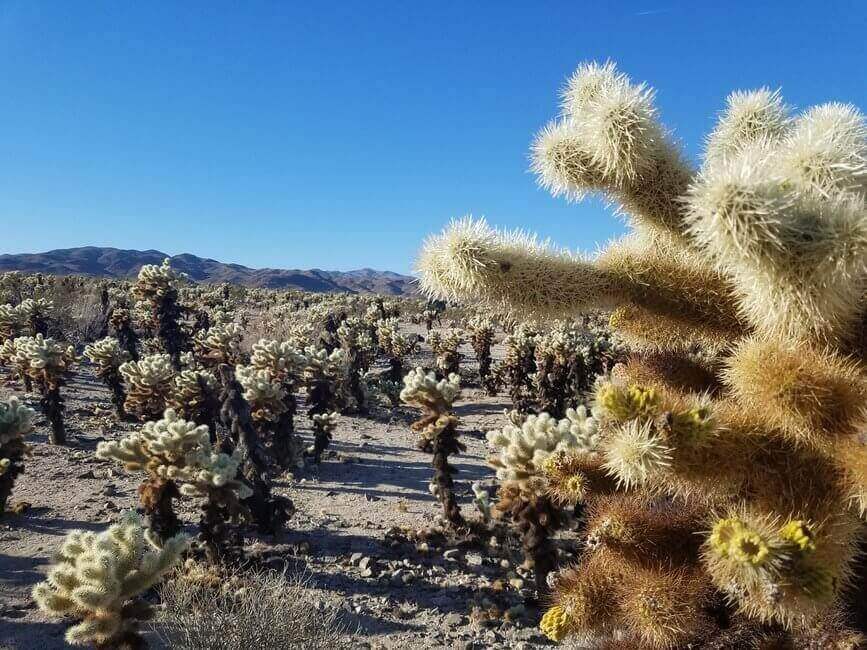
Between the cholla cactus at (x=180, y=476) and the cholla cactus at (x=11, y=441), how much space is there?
6.86ft

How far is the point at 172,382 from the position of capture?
36.6 ft

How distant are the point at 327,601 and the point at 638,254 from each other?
5017mm

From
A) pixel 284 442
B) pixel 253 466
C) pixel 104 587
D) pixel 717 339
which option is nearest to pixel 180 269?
pixel 284 442

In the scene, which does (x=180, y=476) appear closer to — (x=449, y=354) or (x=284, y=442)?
(x=284, y=442)

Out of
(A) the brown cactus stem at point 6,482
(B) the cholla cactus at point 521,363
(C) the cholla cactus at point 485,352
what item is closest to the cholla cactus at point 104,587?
(A) the brown cactus stem at point 6,482

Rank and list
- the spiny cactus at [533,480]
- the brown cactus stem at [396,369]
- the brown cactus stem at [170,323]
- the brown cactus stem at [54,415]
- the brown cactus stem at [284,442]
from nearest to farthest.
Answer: the spiny cactus at [533,480] → the brown cactus stem at [284,442] → the brown cactus stem at [54,415] → the brown cactus stem at [170,323] → the brown cactus stem at [396,369]

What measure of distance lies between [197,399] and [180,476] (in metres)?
3.99

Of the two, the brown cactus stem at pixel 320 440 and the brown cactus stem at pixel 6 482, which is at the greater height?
the brown cactus stem at pixel 320 440

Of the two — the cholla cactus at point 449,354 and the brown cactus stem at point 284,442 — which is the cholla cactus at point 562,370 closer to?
the cholla cactus at point 449,354

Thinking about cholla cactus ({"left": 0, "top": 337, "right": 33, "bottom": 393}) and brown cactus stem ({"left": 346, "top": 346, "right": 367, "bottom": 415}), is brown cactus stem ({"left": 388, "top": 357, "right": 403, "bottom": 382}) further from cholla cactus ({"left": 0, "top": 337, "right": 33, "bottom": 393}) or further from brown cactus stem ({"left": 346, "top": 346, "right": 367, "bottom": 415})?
cholla cactus ({"left": 0, "top": 337, "right": 33, "bottom": 393})

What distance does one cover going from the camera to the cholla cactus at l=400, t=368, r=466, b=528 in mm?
7461

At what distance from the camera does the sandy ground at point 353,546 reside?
17.0 feet

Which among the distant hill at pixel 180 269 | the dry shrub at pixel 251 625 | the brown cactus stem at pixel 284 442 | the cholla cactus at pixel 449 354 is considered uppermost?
the distant hill at pixel 180 269

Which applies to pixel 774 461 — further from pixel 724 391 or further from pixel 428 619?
pixel 428 619
